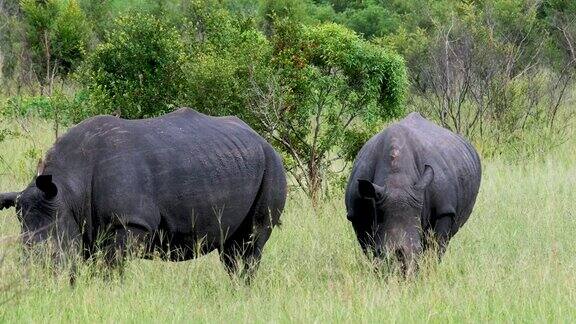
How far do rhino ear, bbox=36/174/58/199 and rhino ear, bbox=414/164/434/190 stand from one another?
2.51 metres

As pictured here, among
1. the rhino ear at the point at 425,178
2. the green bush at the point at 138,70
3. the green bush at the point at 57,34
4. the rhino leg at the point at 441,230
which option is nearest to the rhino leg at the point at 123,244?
the rhino ear at the point at 425,178

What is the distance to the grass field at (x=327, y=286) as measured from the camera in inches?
253

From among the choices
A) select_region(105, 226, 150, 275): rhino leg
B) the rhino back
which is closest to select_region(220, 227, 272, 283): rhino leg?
the rhino back

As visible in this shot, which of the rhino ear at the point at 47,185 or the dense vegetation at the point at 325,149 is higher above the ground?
the rhino ear at the point at 47,185

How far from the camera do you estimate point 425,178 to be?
794 cm

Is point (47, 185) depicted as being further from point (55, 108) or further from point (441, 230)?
point (55, 108)

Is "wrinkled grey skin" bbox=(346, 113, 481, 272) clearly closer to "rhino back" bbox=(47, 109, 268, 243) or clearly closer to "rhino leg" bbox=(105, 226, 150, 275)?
"rhino back" bbox=(47, 109, 268, 243)

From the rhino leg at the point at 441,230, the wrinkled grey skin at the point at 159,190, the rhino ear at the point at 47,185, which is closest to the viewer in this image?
the rhino ear at the point at 47,185

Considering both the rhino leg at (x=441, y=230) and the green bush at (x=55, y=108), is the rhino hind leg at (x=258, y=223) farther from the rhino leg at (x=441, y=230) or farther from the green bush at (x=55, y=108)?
the green bush at (x=55, y=108)

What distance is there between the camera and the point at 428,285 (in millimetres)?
7344

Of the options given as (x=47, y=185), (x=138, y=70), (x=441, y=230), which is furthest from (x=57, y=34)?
(x=47, y=185)

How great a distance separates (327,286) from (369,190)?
744 millimetres

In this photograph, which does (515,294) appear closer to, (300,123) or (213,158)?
(213,158)

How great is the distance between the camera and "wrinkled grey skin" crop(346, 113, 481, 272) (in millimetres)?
7730
